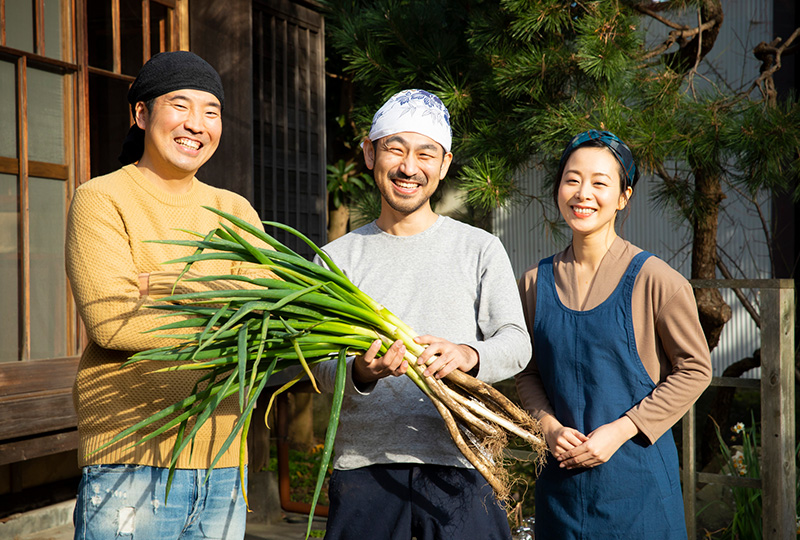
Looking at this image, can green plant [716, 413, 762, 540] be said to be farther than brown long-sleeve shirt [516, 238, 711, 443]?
Yes

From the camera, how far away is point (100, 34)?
2.93 meters

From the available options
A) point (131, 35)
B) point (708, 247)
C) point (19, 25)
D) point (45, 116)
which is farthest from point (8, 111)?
point (708, 247)

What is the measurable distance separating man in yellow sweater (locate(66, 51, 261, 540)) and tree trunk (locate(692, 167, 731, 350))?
2.47 meters

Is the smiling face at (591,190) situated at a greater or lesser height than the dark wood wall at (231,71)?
lesser

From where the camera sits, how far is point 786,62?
5.35 metres

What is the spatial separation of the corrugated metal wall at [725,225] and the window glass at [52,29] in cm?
297

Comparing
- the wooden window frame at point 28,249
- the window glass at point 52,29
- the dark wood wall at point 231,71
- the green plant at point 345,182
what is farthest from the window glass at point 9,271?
the green plant at point 345,182

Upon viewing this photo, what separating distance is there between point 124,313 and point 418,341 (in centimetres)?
55

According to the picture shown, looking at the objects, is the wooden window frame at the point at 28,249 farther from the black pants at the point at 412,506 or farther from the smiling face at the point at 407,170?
the smiling face at the point at 407,170

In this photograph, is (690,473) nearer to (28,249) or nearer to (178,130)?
(178,130)

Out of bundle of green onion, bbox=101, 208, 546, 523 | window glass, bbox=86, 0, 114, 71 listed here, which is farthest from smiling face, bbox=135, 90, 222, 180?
window glass, bbox=86, 0, 114, 71

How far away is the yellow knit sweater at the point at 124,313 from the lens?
1.36 meters

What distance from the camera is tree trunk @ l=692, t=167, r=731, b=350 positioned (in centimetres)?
343

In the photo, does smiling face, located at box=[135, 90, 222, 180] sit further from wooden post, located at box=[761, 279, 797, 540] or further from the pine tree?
wooden post, located at box=[761, 279, 797, 540]
